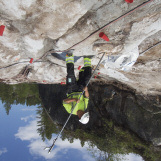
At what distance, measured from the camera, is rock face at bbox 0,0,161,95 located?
7.48 ft

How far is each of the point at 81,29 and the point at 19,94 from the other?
1136 cm

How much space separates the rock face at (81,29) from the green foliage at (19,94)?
813cm

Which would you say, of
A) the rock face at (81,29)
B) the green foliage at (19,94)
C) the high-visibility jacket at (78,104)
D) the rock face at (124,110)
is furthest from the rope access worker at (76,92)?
the green foliage at (19,94)

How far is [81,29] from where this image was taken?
9.15 ft

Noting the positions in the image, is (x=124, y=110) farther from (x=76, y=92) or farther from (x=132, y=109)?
(x=76, y=92)

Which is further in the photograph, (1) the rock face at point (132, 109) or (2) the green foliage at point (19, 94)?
(2) the green foliage at point (19, 94)

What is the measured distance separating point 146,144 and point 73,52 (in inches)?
229

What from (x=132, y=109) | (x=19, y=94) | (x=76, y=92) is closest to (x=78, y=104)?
(x=76, y=92)

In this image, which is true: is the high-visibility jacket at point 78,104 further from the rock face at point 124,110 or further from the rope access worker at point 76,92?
the rock face at point 124,110

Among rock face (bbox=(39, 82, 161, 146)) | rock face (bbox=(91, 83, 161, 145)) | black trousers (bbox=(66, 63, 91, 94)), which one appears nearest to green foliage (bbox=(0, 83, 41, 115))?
rock face (bbox=(39, 82, 161, 146))

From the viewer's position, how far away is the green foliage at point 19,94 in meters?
11.6

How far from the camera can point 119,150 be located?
22.6 ft

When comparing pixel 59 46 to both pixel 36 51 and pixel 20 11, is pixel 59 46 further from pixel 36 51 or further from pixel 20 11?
pixel 20 11

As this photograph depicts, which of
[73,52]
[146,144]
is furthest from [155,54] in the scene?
[146,144]
